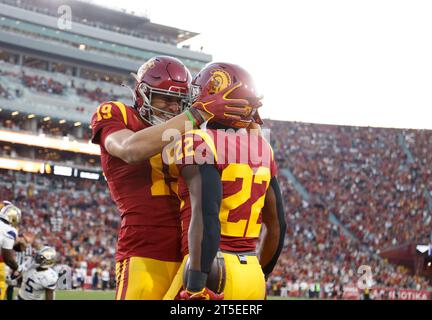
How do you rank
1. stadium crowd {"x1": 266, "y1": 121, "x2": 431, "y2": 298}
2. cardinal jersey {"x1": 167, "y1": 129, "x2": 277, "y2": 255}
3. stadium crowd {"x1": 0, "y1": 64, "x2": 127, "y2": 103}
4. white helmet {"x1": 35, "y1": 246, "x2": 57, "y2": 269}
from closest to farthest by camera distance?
1. cardinal jersey {"x1": 167, "y1": 129, "x2": 277, "y2": 255}
2. white helmet {"x1": 35, "y1": 246, "x2": 57, "y2": 269}
3. stadium crowd {"x1": 266, "y1": 121, "x2": 431, "y2": 298}
4. stadium crowd {"x1": 0, "y1": 64, "x2": 127, "y2": 103}

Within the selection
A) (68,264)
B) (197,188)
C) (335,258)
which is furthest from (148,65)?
(335,258)

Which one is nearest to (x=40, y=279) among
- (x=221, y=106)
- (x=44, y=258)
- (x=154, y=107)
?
(x=44, y=258)

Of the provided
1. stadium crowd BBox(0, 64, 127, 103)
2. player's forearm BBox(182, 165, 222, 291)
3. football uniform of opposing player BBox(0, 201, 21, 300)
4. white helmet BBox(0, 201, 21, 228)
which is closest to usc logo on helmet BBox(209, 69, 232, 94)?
player's forearm BBox(182, 165, 222, 291)

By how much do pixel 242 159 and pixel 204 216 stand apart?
15.7 inches

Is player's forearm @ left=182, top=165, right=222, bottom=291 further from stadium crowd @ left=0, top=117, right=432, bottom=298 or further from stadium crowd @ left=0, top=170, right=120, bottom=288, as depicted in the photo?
stadium crowd @ left=0, top=117, right=432, bottom=298

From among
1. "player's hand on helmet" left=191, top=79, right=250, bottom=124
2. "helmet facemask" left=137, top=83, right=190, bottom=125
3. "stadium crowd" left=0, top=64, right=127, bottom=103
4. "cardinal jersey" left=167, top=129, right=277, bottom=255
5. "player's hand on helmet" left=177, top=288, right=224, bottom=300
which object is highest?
"stadium crowd" left=0, top=64, right=127, bottom=103

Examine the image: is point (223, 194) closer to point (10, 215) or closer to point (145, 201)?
point (145, 201)

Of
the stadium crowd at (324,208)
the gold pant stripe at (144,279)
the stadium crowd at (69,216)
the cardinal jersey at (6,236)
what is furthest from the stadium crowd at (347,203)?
the gold pant stripe at (144,279)

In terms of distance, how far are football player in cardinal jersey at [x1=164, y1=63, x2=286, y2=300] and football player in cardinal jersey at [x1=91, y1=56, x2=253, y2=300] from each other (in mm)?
327

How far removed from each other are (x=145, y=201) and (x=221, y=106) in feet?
2.93

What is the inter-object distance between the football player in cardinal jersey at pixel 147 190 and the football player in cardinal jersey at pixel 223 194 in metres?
0.33

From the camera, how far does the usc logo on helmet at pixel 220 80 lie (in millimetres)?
3570

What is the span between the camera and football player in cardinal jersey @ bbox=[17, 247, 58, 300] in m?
9.48

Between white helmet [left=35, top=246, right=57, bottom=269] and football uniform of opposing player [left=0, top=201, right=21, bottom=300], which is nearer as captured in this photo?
football uniform of opposing player [left=0, top=201, right=21, bottom=300]
